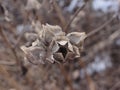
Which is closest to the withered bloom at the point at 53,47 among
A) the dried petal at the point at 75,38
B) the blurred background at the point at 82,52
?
the dried petal at the point at 75,38

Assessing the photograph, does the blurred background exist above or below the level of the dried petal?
above

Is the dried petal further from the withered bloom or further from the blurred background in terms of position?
the blurred background

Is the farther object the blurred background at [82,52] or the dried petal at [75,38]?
the blurred background at [82,52]

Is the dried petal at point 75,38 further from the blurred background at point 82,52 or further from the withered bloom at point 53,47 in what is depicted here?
the blurred background at point 82,52

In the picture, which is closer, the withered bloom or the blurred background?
the withered bloom

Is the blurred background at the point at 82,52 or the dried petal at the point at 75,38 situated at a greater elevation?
the blurred background at the point at 82,52

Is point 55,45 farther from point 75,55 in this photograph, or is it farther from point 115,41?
point 115,41

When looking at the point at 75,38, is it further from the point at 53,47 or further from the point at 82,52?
the point at 82,52

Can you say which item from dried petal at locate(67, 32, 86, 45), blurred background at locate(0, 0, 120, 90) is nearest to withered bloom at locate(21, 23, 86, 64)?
dried petal at locate(67, 32, 86, 45)

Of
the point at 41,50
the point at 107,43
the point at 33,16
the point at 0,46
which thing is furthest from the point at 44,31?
the point at 107,43

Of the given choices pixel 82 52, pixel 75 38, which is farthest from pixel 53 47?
pixel 82 52
